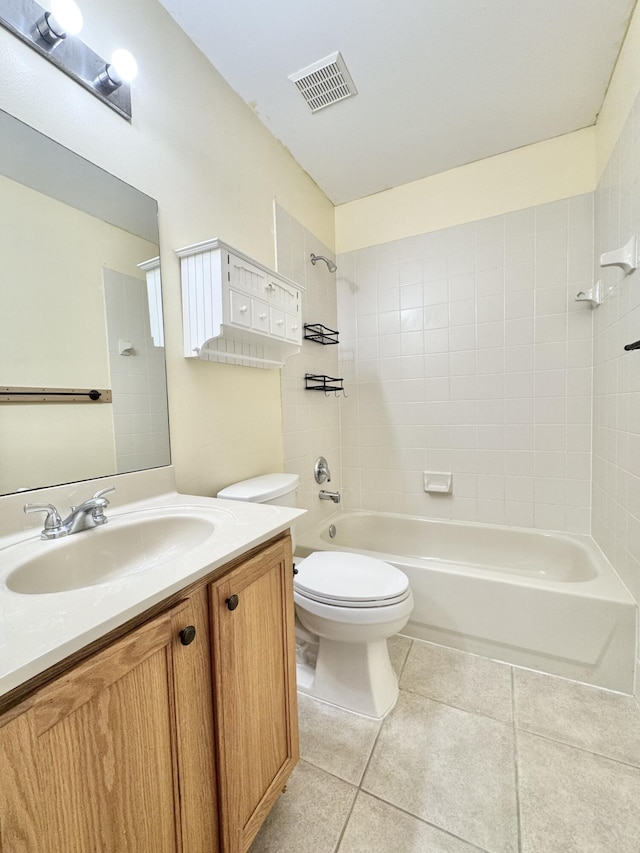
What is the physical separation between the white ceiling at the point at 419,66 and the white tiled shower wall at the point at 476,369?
447 mm

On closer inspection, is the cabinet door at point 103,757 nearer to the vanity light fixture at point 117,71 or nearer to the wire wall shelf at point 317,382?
the vanity light fixture at point 117,71

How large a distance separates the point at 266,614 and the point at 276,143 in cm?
217

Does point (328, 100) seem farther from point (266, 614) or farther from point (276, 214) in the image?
point (266, 614)

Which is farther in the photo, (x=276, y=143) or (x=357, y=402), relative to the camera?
(x=357, y=402)

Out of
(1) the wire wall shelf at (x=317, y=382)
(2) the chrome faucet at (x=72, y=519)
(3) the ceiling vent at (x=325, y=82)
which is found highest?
(3) the ceiling vent at (x=325, y=82)

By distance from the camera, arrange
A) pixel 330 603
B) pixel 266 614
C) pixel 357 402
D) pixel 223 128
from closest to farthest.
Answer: pixel 266 614, pixel 330 603, pixel 223 128, pixel 357 402

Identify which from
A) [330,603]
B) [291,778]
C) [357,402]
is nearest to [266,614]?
[330,603]

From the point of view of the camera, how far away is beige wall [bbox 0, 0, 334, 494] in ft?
3.15

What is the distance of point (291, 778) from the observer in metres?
1.05

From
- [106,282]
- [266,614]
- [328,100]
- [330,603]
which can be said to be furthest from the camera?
[328,100]

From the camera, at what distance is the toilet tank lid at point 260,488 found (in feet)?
4.39

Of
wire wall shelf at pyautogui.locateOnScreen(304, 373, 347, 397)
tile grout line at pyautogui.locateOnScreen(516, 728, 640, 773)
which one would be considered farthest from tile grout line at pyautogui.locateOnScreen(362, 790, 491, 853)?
wire wall shelf at pyautogui.locateOnScreen(304, 373, 347, 397)

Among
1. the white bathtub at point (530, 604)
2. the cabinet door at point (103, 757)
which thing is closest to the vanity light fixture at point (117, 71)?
the cabinet door at point (103, 757)

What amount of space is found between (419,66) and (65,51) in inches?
52.0
